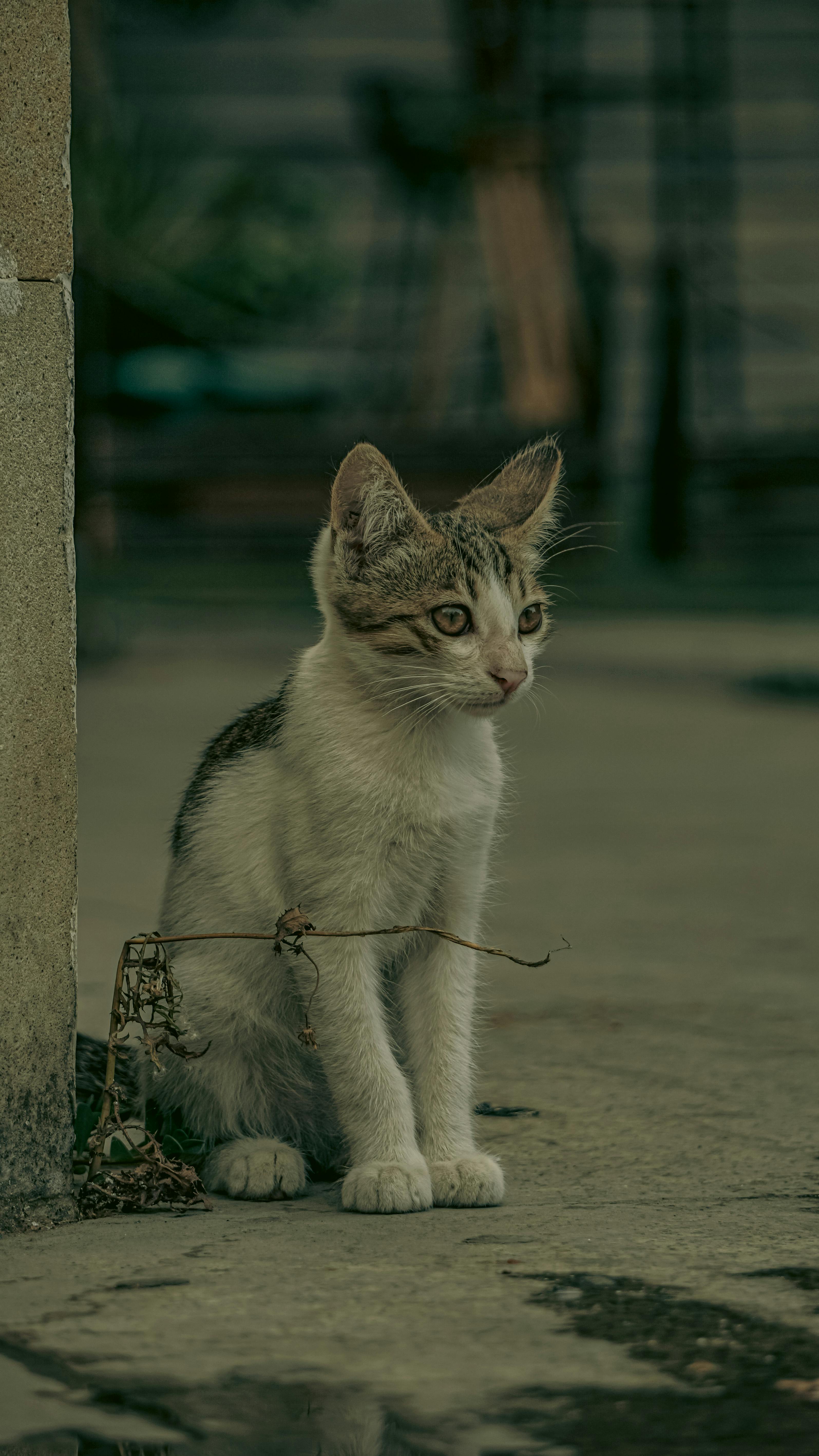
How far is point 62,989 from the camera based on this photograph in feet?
8.77

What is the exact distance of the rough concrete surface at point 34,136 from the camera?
101 inches

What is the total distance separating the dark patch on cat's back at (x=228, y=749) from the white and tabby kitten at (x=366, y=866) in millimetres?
10

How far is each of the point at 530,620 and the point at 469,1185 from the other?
94 centimetres

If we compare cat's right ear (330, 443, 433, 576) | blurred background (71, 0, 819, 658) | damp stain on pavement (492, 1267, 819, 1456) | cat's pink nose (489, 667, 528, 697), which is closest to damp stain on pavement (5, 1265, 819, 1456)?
damp stain on pavement (492, 1267, 819, 1456)

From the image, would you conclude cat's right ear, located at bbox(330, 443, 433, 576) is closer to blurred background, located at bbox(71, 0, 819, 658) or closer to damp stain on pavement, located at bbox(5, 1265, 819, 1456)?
damp stain on pavement, located at bbox(5, 1265, 819, 1456)

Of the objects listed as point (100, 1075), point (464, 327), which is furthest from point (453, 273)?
point (100, 1075)

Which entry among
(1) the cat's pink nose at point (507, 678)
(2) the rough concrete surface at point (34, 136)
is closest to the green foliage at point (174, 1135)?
(1) the cat's pink nose at point (507, 678)

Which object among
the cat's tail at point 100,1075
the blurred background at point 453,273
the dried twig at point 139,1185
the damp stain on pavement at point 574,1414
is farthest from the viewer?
the blurred background at point 453,273

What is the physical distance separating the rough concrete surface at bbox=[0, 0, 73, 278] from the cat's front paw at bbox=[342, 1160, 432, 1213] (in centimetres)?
143

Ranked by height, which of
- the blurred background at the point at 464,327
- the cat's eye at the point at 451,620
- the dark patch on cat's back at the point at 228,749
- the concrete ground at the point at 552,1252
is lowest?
the concrete ground at the point at 552,1252

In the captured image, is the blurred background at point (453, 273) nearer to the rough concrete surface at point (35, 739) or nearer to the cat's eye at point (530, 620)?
the cat's eye at point (530, 620)

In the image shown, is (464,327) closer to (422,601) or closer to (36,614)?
(422,601)

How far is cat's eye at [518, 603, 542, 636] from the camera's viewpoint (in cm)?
306

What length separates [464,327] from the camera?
17.5 meters
